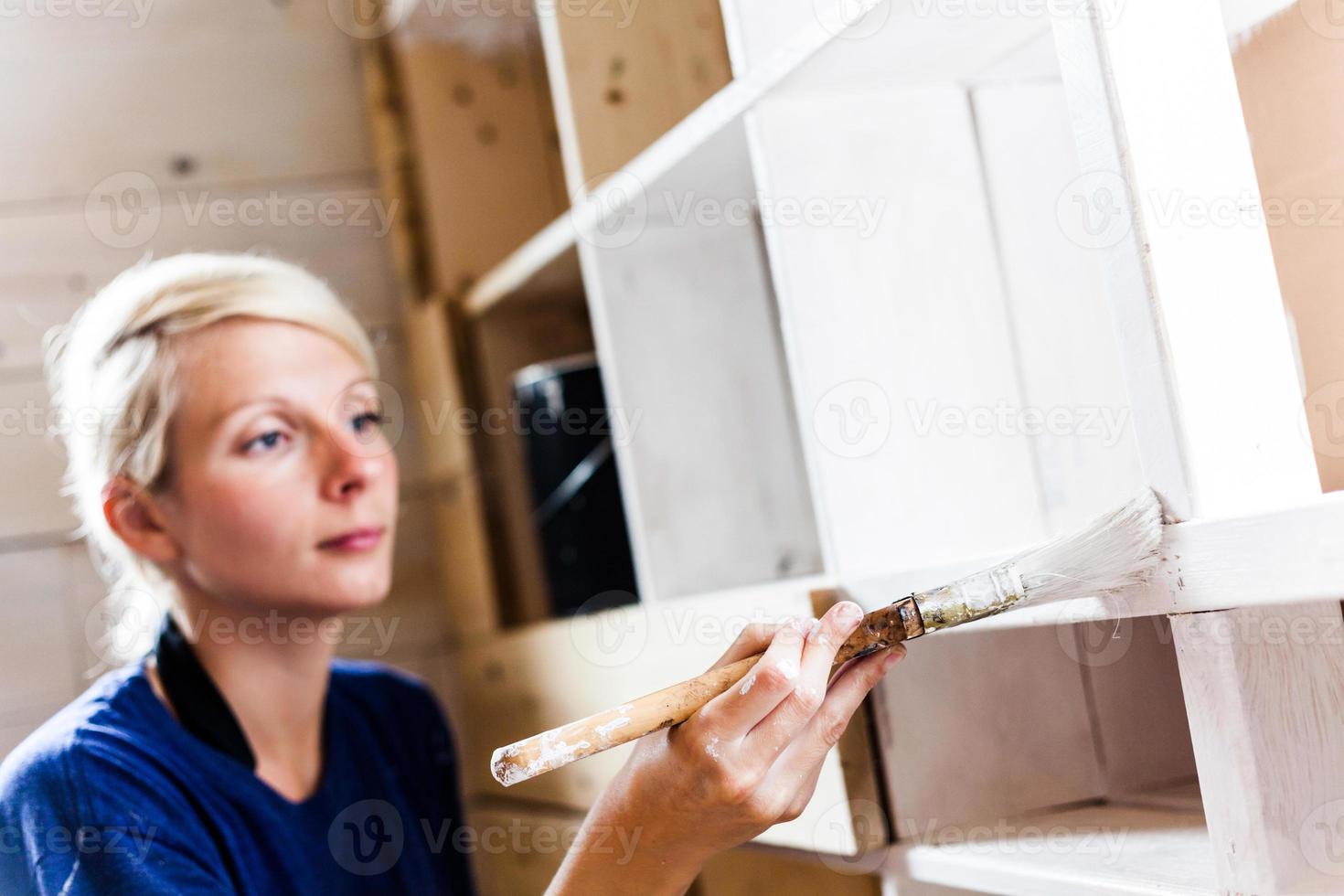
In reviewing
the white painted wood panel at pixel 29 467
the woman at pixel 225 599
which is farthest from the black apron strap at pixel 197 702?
the white painted wood panel at pixel 29 467

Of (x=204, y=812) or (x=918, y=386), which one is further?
(x=204, y=812)

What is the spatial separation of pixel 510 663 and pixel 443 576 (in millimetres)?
271

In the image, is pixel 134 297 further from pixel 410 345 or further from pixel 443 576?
pixel 443 576

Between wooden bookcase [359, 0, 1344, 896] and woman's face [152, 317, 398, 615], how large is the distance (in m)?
0.24

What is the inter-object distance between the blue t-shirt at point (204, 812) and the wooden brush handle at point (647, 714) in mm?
407

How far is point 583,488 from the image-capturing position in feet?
4.34

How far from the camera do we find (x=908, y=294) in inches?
35.4

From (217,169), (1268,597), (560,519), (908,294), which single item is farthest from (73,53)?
(1268,597)

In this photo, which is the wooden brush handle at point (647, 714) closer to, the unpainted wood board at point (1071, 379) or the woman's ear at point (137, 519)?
the unpainted wood board at point (1071, 379)

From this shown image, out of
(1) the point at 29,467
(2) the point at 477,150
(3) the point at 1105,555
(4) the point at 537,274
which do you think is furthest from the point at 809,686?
(1) the point at 29,467

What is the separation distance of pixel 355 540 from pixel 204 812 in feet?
0.83

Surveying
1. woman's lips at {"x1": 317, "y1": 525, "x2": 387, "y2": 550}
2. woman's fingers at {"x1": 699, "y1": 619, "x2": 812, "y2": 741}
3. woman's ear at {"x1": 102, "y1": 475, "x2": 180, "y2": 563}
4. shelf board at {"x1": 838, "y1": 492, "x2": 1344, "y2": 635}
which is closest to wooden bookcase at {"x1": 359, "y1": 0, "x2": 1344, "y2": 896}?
shelf board at {"x1": 838, "y1": 492, "x2": 1344, "y2": 635}

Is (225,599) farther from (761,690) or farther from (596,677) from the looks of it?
(761,690)

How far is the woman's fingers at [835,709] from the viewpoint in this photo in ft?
2.33
